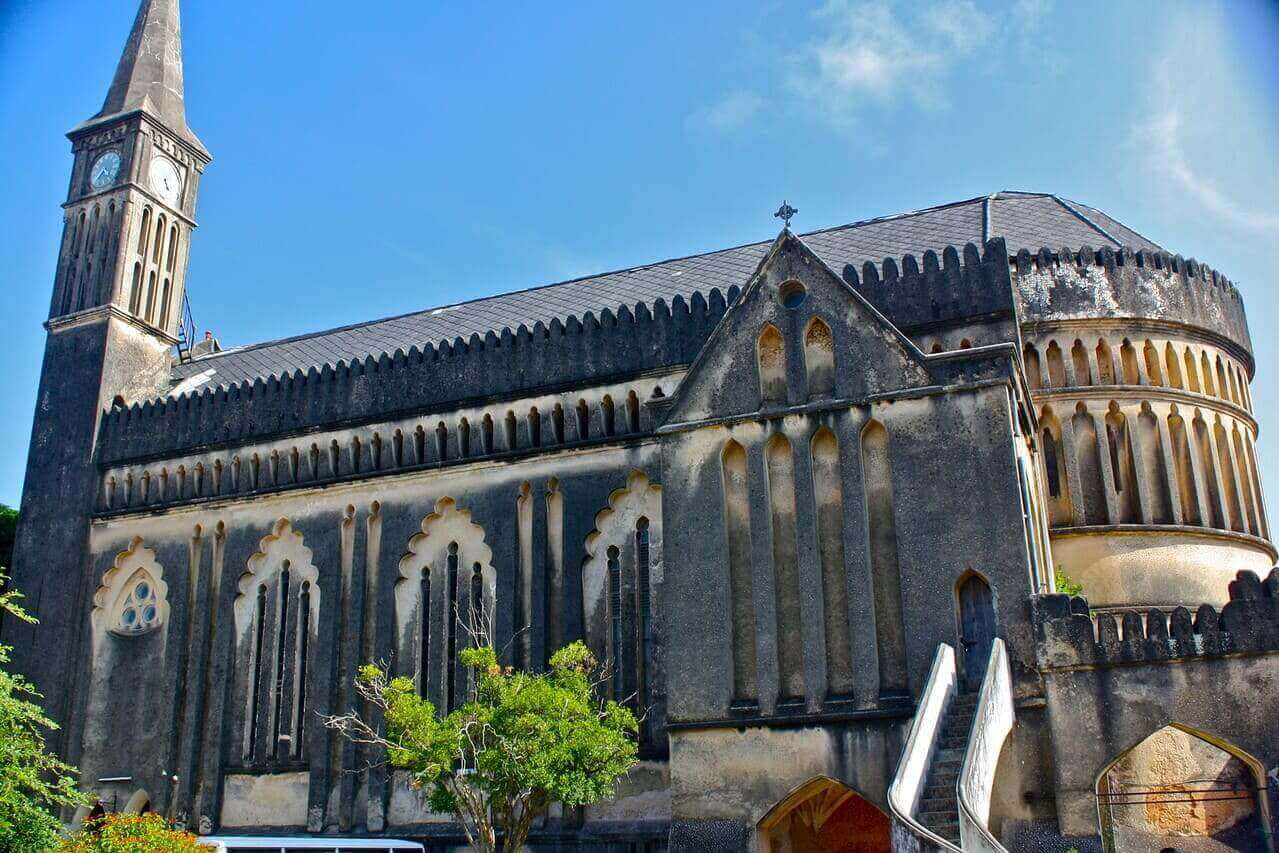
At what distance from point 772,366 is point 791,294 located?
1171 mm

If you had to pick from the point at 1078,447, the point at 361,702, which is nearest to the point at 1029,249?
the point at 1078,447

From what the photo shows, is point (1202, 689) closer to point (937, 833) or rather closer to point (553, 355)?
point (937, 833)

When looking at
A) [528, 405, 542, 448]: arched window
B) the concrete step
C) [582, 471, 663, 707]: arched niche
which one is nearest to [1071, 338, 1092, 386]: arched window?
[582, 471, 663, 707]: arched niche

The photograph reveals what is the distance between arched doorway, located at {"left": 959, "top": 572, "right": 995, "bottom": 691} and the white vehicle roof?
409 inches

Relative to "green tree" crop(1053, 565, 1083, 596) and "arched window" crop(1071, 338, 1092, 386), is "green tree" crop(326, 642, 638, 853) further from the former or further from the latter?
"arched window" crop(1071, 338, 1092, 386)

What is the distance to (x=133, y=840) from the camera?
18.6 metres

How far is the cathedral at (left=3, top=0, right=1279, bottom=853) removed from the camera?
54.9ft

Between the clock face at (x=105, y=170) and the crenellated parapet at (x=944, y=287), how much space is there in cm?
1963

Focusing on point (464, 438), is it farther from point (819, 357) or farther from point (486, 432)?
point (819, 357)

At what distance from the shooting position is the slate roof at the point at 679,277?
26.8m

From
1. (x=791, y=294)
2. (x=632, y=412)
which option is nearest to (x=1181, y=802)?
(x=791, y=294)

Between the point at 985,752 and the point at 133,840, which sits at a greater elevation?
the point at 985,752

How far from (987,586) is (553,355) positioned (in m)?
11.1

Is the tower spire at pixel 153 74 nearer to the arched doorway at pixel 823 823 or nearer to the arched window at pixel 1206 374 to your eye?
the arched doorway at pixel 823 823
